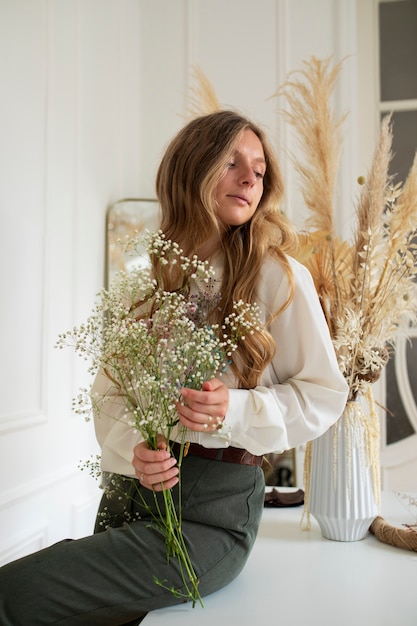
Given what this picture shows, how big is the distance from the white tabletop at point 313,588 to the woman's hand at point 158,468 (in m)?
0.23

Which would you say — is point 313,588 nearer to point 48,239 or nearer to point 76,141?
point 48,239

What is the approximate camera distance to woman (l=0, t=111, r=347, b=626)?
1.14 metres

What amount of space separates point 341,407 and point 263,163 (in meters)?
0.59

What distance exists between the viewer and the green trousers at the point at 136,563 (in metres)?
1.12

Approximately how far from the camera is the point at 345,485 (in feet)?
5.12

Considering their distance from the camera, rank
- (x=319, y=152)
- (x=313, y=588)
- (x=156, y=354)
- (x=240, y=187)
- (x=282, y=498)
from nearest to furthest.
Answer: (x=156, y=354) → (x=313, y=588) → (x=240, y=187) → (x=319, y=152) → (x=282, y=498)

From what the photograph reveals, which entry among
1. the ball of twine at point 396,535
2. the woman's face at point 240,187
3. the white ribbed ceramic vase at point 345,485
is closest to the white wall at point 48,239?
the woman's face at point 240,187

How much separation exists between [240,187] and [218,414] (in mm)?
556

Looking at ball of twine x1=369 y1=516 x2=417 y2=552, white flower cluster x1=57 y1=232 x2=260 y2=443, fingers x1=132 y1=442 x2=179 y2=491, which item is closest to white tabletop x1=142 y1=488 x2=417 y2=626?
ball of twine x1=369 y1=516 x2=417 y2=552

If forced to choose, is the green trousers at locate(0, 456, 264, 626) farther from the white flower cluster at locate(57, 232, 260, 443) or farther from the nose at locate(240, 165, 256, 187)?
the nose at locate(240, 165, 256, 187)

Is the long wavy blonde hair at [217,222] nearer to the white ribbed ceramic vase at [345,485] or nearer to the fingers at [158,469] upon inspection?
the fingers at [158,469]

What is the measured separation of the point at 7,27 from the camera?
182cm

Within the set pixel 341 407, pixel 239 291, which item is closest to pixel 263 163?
pixel 239 291

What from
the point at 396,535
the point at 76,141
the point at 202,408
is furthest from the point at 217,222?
the point at 76,141
